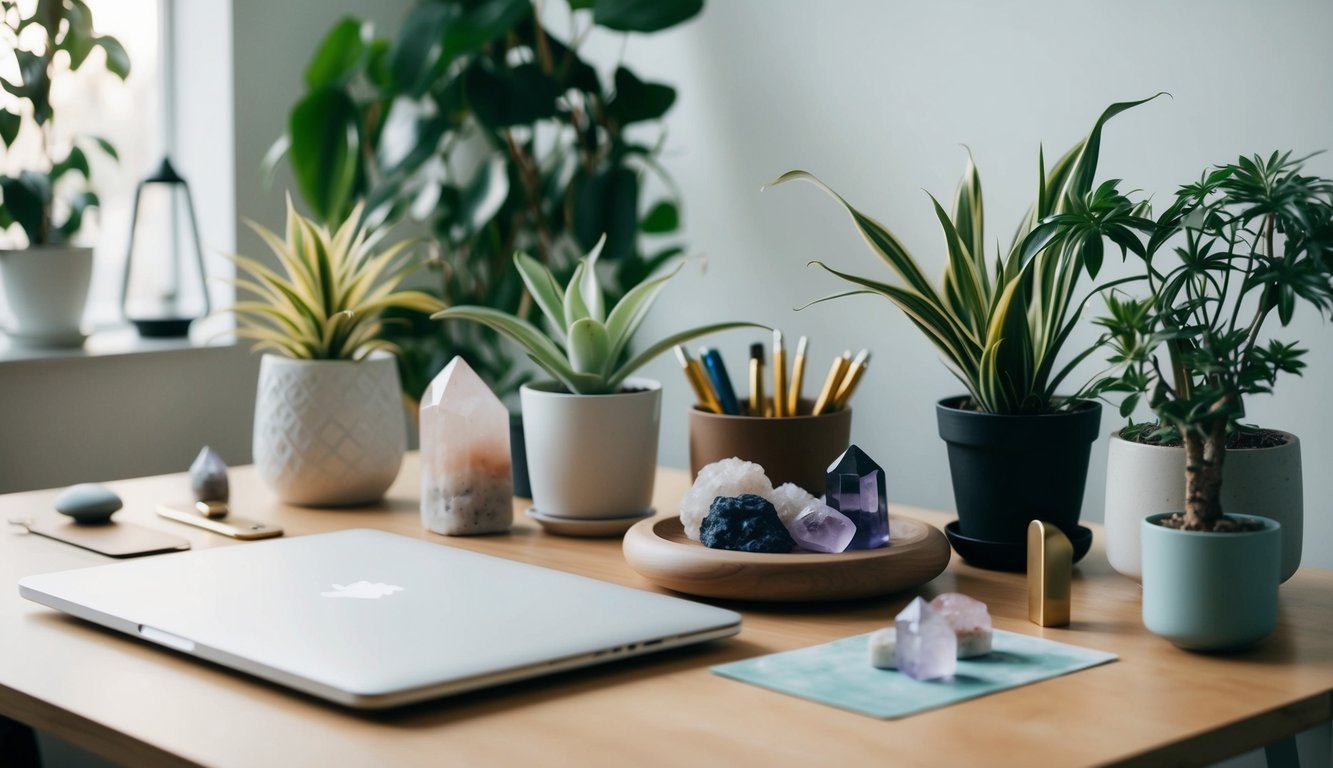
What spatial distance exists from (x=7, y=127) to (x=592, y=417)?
145cm

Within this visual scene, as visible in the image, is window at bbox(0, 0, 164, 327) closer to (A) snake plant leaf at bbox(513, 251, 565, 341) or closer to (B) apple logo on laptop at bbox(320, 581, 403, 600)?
(A) snake plant leaf at bbox(513, 251, 565, 341)

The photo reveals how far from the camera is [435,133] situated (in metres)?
2.46

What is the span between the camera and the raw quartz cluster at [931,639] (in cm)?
83

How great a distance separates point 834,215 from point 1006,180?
1.17 ft

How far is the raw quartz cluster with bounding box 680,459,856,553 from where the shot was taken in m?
1.05

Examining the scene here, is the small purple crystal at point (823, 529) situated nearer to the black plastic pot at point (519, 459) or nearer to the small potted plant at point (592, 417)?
the small potted plant at point (592, 417)

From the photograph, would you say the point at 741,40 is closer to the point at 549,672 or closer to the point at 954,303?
the point at 954,303

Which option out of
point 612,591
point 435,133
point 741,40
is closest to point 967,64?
point 741,40

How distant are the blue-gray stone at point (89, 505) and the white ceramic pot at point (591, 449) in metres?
0.42

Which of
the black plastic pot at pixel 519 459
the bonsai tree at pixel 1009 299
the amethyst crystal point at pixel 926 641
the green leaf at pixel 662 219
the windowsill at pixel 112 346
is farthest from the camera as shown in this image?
the green leaf at pixel 662 219

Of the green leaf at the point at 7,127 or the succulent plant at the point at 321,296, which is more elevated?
the green leaf at the point at 7,127

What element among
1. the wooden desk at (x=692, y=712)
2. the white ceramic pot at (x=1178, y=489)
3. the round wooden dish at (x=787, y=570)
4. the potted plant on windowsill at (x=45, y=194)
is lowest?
the wooden desk at (x=692, y=712)

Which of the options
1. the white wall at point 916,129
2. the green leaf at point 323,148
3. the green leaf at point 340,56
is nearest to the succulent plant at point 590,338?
the white wall at point 916,129

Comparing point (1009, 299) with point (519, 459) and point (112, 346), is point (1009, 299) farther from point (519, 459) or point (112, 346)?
point (112, 346)
